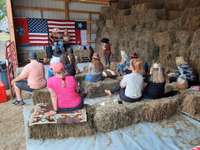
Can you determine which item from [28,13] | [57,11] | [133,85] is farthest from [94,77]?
[57,11]

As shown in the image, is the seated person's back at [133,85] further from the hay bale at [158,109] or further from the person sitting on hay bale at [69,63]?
the person sitting on hay bale at [69,63]

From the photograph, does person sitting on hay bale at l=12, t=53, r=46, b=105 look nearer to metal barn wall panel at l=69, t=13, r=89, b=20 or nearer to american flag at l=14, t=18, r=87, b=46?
american flag at l=14, t=18, r=87, b=46

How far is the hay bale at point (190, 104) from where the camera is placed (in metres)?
3.29

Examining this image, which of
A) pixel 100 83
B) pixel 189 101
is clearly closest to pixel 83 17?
pixel 100 83

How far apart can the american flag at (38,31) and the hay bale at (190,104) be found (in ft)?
24.6

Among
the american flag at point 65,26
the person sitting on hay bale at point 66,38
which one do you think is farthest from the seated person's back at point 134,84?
the american flag at point 65,26

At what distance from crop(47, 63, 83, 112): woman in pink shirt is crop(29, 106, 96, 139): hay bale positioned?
0.76ft

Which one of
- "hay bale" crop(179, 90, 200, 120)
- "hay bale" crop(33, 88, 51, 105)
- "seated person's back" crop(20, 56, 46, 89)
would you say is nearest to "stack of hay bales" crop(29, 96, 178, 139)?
"hay bale" crop(179, 90, 200, 120)

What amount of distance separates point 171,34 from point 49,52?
18.8 ft

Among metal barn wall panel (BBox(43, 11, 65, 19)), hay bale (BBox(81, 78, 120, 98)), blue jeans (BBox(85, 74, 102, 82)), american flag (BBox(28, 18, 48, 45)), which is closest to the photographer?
hay bale (BBox(81, 78, 120, 98))

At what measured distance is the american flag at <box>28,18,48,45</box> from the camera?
936cm

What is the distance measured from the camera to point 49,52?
9.50m

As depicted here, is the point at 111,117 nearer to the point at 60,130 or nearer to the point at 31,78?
the point at 60,130

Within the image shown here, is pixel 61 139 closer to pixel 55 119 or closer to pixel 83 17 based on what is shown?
pixel 55 119
